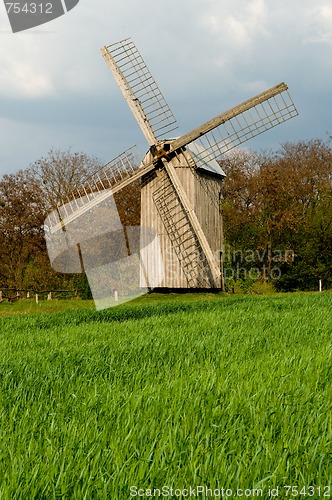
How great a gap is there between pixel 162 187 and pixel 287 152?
74.9 feet

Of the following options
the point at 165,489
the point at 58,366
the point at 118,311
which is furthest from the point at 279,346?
the point at 118,311

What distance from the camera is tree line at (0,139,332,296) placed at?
3528cm

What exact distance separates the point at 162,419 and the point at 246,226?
35266mm

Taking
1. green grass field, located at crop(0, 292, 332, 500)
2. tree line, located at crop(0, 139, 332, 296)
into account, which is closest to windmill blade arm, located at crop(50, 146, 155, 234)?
tree line, located at crop(0, 139, 332, 296)

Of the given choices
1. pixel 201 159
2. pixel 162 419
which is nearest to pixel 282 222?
pixel 201 159

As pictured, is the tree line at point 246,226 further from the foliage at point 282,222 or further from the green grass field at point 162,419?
the green grass field at point 162,419

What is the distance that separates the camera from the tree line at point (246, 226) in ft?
116

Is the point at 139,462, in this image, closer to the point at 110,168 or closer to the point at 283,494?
the point at 283,494

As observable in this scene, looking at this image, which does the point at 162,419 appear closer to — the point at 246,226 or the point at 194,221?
the point at 194,221

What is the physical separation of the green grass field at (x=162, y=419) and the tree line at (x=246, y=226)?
27026mm

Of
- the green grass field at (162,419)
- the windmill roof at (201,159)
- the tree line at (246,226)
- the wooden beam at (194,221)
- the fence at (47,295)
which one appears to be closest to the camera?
the green grass field at (162,419)

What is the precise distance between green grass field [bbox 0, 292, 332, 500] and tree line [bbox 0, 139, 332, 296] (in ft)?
88.7

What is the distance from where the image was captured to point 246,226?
3841 cm

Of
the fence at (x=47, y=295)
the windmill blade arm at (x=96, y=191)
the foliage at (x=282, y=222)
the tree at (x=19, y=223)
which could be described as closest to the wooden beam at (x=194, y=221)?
the windmill blade arm at (x=96, y=191)
